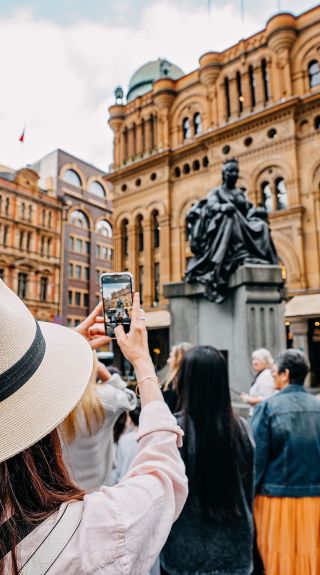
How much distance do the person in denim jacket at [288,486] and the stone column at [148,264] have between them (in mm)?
26357

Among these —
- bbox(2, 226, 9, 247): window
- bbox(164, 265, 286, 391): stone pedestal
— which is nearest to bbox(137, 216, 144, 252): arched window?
bbox(2, 226, 9, 247): window

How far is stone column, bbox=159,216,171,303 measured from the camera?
93.8 ft

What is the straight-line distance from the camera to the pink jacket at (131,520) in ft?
2.92

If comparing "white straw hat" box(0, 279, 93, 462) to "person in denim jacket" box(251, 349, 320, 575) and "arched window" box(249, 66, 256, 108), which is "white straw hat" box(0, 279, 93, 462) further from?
"arched window" box(249, 66, 256, 108)

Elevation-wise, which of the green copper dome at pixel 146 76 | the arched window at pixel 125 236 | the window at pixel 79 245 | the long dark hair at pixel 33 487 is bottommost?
the long dark hair at pixel 33 487

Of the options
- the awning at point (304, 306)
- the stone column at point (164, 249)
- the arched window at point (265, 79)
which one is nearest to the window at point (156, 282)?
the stone column at point (164, 249)

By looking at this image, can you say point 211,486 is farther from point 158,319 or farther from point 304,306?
point 158,319

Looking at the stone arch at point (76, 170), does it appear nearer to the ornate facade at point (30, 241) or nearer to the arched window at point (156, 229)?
the ornate facade at point (30, 241)

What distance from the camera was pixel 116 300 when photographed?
1690 mm

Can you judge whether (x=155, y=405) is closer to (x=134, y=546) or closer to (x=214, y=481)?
(x=134, y=546)

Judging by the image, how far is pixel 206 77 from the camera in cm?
2848

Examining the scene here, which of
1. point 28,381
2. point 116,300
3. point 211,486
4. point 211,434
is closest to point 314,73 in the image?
point 211,434

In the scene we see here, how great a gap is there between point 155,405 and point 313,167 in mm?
24380

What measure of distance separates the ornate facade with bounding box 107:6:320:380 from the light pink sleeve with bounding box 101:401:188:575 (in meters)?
20.6
